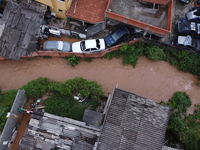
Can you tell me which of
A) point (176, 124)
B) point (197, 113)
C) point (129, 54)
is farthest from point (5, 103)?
point (197, 113)

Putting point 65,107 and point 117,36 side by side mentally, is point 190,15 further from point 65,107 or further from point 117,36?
point 65,107

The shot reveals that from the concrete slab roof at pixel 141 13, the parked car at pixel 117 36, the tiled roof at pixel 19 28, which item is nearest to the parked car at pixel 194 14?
the concrete slab roof at pixel 141 13

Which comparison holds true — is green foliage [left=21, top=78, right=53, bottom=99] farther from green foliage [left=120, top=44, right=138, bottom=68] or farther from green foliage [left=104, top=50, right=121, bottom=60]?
green foliage [left=120, top=44, right=138, bottom=68]

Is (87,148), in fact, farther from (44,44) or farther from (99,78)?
(44,44)

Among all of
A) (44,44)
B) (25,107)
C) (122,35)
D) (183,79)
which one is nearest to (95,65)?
(122,35)

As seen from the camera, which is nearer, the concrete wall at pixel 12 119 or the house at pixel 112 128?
the house at pixel 112 128

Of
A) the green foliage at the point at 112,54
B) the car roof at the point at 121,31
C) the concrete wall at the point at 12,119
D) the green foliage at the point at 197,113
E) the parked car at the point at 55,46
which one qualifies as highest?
the car roof at the point at 121,31

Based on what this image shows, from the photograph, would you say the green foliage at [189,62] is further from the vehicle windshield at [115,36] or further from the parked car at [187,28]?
the vehicle windshield at [115,36]
